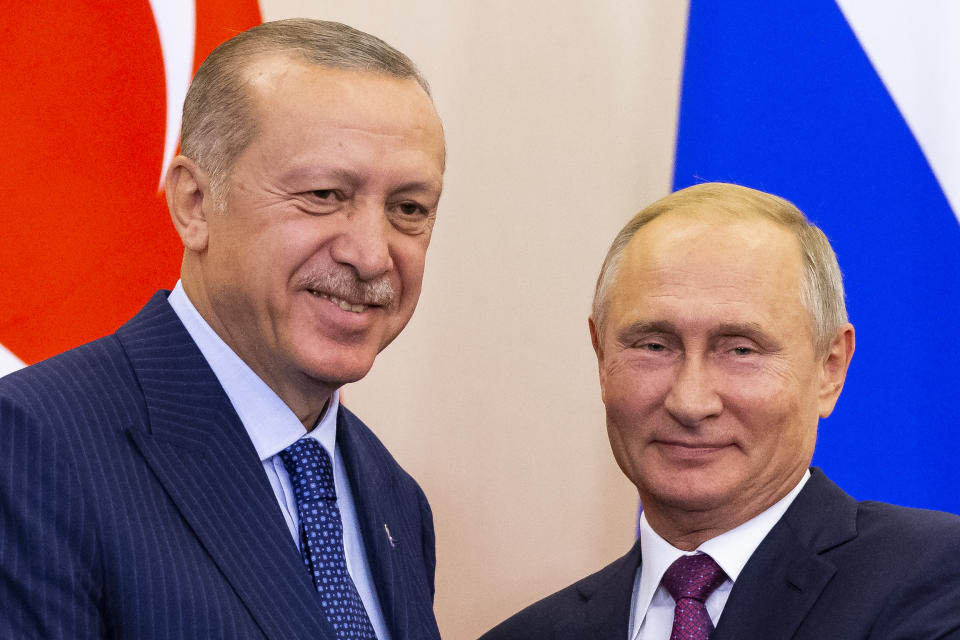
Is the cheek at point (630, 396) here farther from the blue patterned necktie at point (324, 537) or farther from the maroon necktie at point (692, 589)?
the blue patterned necktie at point (324, 537)

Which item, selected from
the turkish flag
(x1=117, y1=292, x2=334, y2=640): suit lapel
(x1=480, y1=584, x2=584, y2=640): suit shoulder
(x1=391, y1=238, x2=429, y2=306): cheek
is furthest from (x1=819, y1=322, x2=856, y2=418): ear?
the turkish flag

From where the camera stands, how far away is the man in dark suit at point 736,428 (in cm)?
202

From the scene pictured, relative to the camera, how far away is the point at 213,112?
78.0 inches

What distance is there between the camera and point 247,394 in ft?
6.51

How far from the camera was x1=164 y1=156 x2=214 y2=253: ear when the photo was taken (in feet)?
6.50

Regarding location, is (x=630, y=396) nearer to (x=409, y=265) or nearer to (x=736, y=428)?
(x=736, y=428)

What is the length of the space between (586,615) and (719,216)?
2.73 ft

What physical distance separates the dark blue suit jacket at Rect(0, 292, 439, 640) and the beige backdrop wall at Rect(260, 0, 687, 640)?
4.19 feet

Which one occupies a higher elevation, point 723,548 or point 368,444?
point 368,444

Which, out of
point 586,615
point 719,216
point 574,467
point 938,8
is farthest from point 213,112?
point 938,8

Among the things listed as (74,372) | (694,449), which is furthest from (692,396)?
(74,372)

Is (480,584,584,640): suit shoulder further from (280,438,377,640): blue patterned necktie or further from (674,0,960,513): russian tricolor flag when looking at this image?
(674,0,960,513): russian tricolor flag

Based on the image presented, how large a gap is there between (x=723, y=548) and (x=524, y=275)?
1260 mm

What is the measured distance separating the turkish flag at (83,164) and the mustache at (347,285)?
1.04 meters
